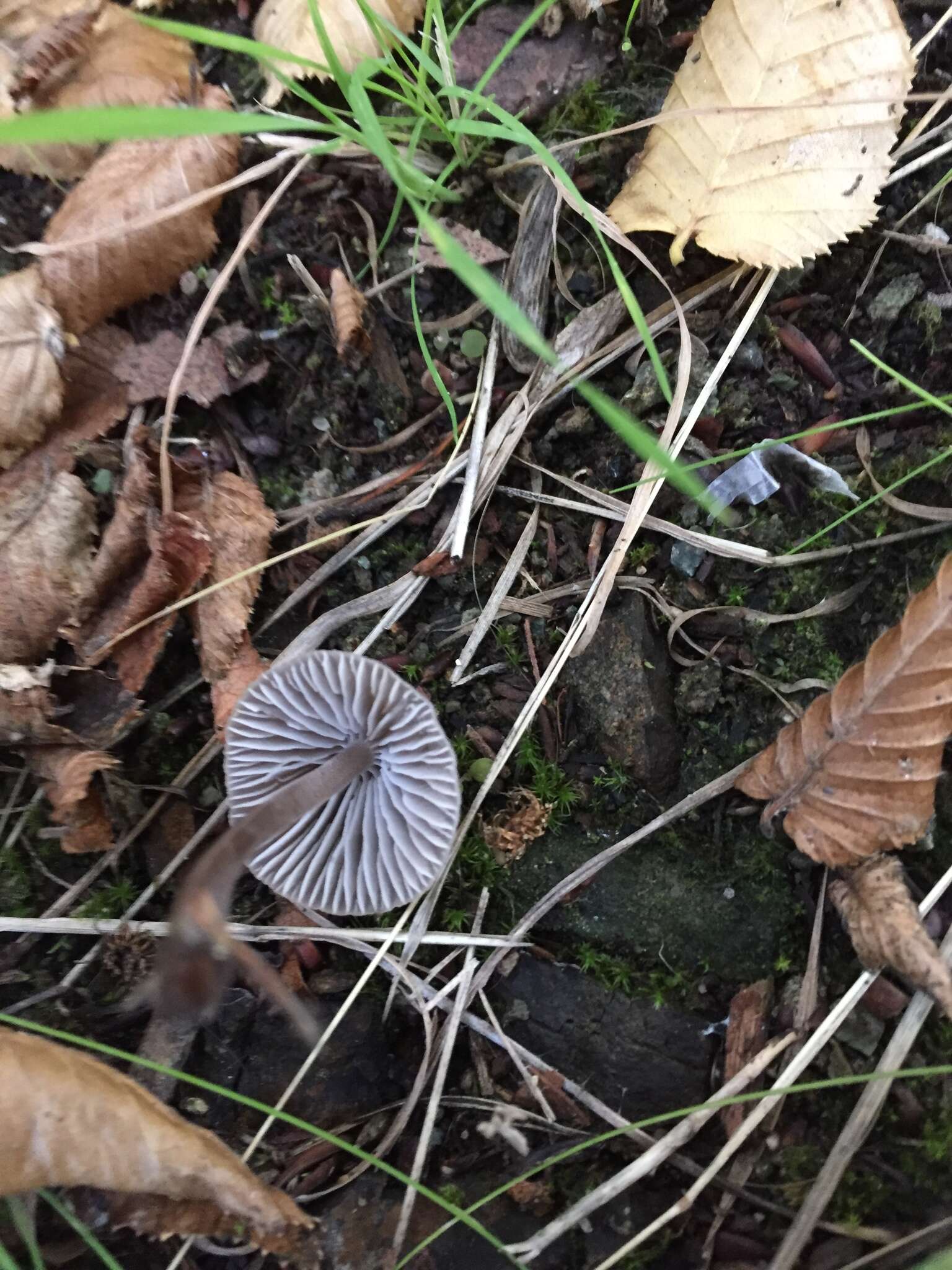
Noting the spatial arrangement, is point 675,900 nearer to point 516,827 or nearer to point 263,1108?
point 516,827

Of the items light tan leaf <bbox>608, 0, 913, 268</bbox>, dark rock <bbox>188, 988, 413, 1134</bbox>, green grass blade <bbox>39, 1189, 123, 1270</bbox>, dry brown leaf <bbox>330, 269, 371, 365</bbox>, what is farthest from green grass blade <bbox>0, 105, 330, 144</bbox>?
green grass blade <bbox>39, 1189, 123, 1270</bbox>

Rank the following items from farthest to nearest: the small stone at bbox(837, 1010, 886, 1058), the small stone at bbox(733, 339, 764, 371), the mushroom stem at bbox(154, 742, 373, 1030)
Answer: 1. the small stone at bbox(733, 339, 764, 371)
2. the small stone at bbox(837, 1010, 886, 1058)
3. the mushroom stem at bbox(154, 742, 373, 1030)

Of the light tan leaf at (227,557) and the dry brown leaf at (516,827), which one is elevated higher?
the light tan leaf at (227,557)

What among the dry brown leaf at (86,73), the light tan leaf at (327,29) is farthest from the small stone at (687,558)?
the dry brown leaf at (86,73)

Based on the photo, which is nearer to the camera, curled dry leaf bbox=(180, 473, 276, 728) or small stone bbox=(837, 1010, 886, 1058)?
small stone bbox=(837, 1010, 886, 1058)

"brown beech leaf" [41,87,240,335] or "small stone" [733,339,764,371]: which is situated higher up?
"brown beech leaf" [41,87,240,335]

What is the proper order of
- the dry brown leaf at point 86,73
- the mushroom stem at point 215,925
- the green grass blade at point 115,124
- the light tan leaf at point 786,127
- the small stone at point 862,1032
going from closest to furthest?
the green grass blade at point 115,124, the mushroom stem at point 215,925, the small stone at point 862,1032, the light tan leaf at point 786,127, the dry brown leaf at point 86,73

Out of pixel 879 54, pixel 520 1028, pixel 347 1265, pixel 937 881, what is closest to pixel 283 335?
pixel 879 54

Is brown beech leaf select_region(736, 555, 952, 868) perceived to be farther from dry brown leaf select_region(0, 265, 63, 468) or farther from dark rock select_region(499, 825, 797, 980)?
Answer: dry brown leaf select_region(0, 265, 63, 468)

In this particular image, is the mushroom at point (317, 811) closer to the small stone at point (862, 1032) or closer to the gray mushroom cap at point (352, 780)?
the gray mushroom cap at point (352, 780)
